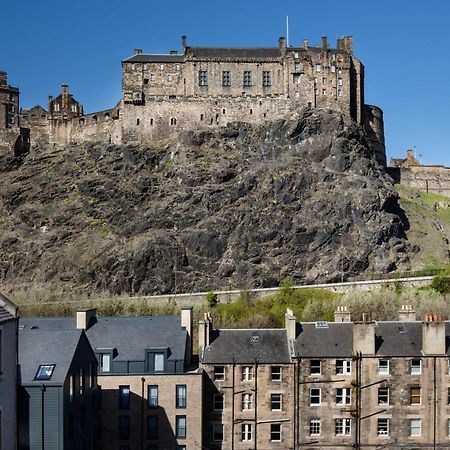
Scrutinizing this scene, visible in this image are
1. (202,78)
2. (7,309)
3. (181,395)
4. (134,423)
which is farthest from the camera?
(202,78)

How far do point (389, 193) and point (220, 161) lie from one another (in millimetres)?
18829

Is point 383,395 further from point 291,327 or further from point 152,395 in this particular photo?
point 152,395

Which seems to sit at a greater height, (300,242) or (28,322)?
(300,242)

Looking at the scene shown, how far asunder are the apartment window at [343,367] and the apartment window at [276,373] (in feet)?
9.21

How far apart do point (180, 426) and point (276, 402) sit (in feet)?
17.0

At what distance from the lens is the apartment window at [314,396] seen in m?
43.5

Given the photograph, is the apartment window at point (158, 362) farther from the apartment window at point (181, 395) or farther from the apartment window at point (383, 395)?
the apartment window at point (383, 395)

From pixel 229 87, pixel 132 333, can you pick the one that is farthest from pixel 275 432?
pixel 229 87

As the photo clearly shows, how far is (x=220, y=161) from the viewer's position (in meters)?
97.8

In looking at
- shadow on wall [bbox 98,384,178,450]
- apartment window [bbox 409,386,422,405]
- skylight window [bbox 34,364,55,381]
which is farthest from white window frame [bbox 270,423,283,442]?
skylight window [bbox 34,364,55,381]

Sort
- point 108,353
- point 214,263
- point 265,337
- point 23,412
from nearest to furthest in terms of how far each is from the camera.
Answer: point 23,412 < point 108,353 < point 265,337 < point 214,263

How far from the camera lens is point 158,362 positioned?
41.4 meters

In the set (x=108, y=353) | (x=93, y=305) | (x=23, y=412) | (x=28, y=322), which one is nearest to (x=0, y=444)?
(x=23, y=412)

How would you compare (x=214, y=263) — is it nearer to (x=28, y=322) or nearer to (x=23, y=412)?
(x=28, y=322)
